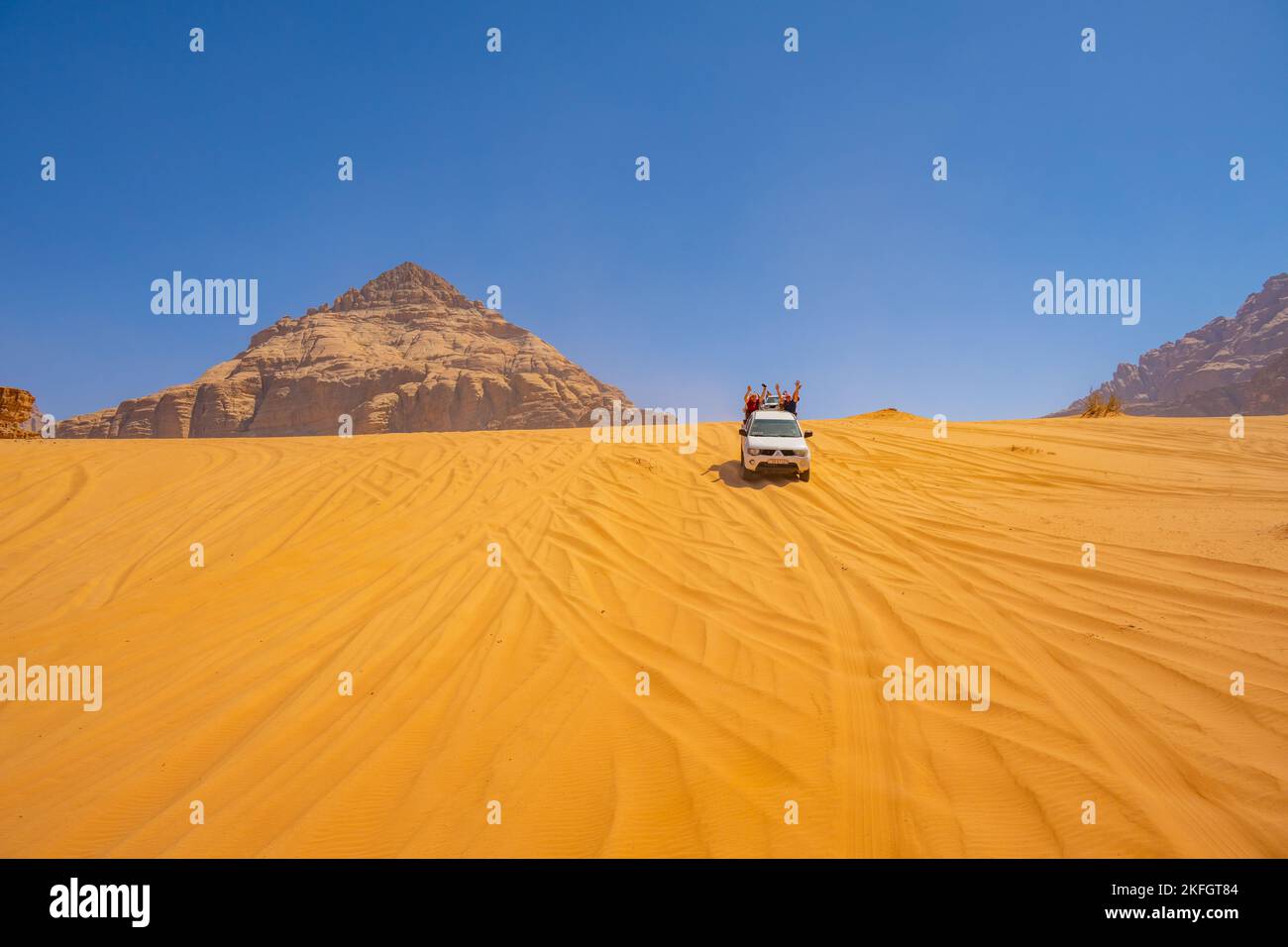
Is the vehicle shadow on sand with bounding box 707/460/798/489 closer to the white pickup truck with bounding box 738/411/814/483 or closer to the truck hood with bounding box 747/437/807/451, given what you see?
the white pickup truck with bounding box 738/411/814/483

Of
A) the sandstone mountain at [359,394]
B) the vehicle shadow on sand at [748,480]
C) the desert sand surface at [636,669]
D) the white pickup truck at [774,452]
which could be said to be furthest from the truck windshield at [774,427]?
the sandstone mountain at [359,394]

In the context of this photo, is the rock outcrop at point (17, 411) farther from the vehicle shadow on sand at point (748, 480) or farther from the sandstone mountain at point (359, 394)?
the sandstone mountain at point (359, 394)

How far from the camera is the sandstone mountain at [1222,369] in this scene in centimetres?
7869

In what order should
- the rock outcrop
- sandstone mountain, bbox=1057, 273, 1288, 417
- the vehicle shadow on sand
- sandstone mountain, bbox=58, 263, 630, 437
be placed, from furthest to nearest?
sandstone mountain, bbox=58, 263, 630, 437, sandstone mountain, bbox=1057, 273, 1288, 417, the rock outcrop, the vehicle shadow on sand

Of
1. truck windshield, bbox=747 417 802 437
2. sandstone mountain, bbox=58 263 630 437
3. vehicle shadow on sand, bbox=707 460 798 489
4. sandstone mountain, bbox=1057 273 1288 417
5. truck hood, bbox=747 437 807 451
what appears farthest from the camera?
sandstone mountain, bbox=58 263 630 437

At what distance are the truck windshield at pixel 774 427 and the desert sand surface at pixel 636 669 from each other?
7.32 ft

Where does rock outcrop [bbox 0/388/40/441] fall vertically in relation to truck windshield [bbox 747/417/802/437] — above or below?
above

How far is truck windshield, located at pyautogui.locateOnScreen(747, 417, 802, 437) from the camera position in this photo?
39.9 feet

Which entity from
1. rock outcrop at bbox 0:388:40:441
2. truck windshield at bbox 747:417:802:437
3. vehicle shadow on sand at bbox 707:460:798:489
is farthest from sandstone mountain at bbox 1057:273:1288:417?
rock outcrop at bbox 0:388:40:441

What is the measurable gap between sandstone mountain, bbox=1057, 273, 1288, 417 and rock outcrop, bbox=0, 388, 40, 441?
115m

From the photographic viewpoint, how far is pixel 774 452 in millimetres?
11445
